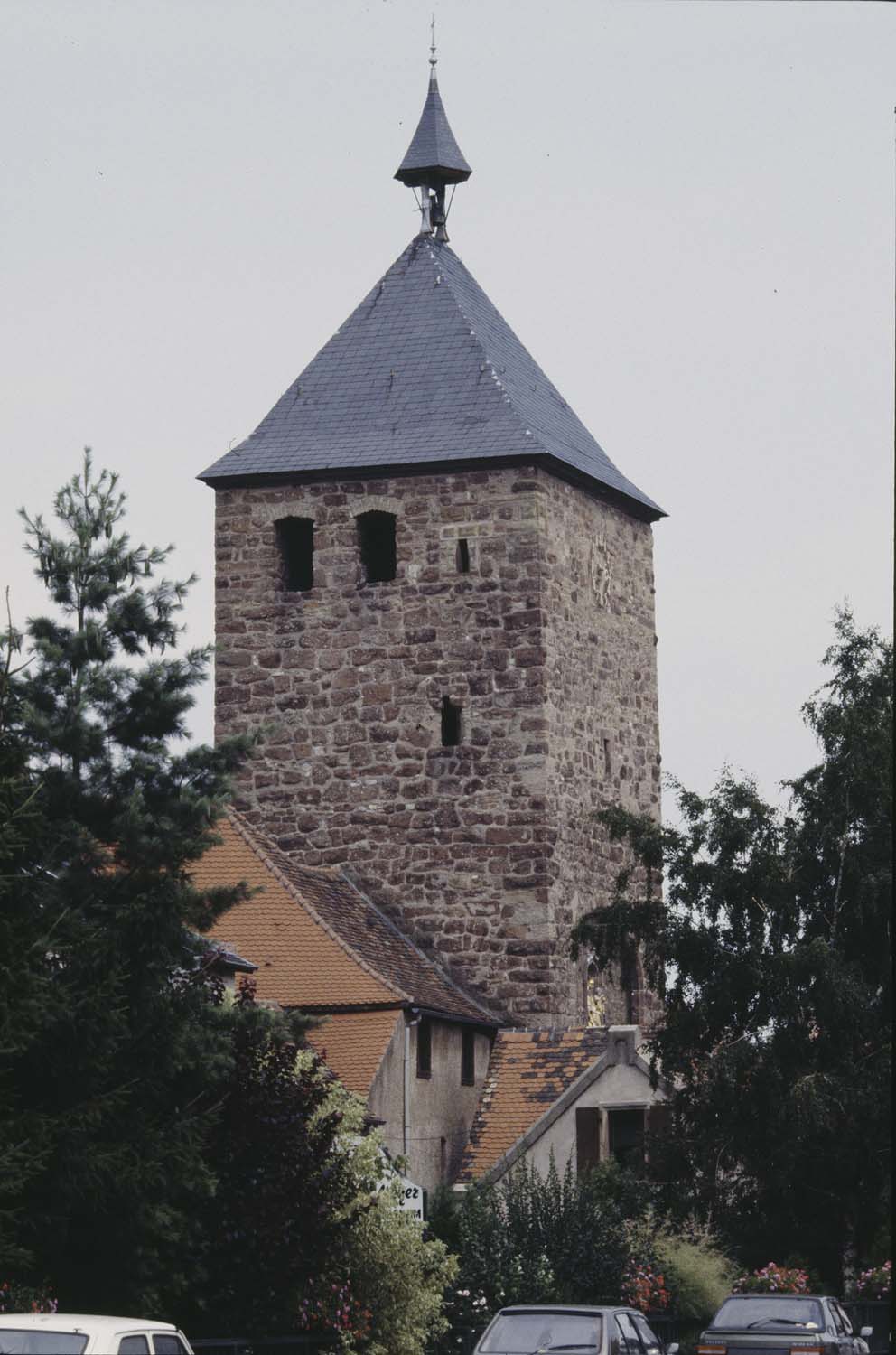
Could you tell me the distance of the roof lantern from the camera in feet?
165

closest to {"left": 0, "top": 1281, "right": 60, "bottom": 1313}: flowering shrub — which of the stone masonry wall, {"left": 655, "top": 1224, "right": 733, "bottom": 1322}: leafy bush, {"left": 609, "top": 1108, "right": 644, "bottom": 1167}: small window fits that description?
{"left": 655, "top": 1224, "right": 733, "bottom": 1322}: leafy bush

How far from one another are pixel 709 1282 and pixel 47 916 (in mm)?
14339

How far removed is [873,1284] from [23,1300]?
15231 mm

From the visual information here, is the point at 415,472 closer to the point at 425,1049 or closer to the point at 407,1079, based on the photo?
the point at 425,1049

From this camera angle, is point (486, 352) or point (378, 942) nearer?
point (378, 942)

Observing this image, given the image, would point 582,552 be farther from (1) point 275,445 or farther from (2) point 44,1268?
(2) point 44,1268

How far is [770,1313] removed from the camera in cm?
2919

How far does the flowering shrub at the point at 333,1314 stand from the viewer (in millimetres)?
29578

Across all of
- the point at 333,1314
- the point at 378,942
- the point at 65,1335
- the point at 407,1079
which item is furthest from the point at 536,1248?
the point at 65,1335

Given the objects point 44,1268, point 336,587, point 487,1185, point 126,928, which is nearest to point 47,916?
point 126,928

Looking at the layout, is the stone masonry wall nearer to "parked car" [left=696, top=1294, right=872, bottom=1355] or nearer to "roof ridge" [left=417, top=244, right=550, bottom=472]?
"roof ridge" [left=417, top=244, right=550, bottom=472]

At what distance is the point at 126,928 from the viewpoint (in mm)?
26969

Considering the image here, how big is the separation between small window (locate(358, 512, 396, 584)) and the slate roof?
21.3 feet

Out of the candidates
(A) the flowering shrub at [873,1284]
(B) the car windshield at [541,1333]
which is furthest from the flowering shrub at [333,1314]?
(A) the flowering shrub at [873,1284]
